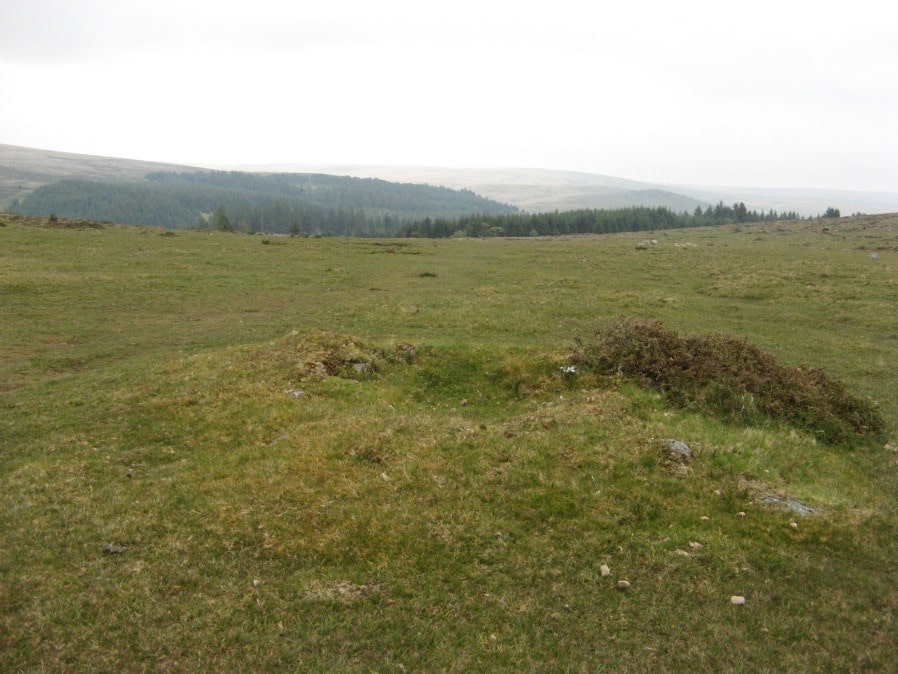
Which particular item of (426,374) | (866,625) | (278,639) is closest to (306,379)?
(426,374)

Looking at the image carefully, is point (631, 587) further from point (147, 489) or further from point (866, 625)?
point (147, 489)

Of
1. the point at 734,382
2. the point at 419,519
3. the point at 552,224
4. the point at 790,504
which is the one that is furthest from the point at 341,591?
the point at 552,224

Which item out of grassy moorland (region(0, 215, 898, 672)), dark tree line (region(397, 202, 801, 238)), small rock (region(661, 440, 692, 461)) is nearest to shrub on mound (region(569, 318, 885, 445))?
grassy moorland (region(0, 215, 898, 672))

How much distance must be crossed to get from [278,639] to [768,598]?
6.87 meters

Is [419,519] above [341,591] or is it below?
above

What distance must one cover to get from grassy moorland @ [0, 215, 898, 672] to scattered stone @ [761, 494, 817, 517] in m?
0.12

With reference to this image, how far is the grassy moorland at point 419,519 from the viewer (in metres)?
6.91

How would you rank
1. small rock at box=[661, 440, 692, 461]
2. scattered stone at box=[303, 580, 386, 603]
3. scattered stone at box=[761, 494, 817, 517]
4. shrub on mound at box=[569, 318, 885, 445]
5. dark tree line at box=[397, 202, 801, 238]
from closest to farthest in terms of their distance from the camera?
scattered stone at box=[303, 580, 386, 603], scattered stone at box=[761, 494, 817, 517], small rock at box=[661, 440, 692, 461], shrub on mound at box=[569, 318, 885, 445], dark tree line at box=[397, 202, 801, 238]

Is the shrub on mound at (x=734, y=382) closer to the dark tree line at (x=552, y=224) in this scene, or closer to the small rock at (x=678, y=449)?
the small rock at (x=678, y=449)

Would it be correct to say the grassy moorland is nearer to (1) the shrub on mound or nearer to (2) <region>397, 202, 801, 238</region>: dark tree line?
(1) the shrub on mound

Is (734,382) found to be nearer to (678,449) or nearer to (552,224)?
(678,449)

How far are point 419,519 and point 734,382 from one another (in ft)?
30.2

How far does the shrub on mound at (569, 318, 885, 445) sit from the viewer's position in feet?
43.2

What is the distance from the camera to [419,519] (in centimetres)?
925
